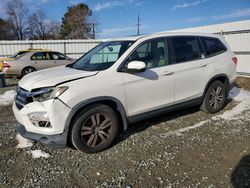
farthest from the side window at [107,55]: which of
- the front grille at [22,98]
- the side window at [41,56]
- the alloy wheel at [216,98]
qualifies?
the side window at [41,56]

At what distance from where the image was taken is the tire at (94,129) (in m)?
3.63

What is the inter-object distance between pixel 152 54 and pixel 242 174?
2.39 m

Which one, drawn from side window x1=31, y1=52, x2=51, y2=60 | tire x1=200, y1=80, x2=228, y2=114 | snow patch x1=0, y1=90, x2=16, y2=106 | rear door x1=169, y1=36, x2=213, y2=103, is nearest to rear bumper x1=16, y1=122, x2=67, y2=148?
rear door x1=169, y1=36, x2=213, y2=103

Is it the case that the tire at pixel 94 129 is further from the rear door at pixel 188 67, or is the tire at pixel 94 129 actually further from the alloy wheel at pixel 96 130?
the rear door at pixel 188 67

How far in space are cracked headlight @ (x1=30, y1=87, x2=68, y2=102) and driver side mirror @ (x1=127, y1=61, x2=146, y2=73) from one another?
3.52 ft

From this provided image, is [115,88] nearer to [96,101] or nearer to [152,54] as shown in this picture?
[96,101]

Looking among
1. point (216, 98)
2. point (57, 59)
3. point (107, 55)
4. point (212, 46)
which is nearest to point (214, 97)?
point (216, 98)

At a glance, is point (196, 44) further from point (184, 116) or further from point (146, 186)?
point (146, 186)

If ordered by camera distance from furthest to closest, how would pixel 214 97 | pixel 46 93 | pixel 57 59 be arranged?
pixel 57 59
pixel 214 97
pixel 46 93

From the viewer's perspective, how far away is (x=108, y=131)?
3930mm

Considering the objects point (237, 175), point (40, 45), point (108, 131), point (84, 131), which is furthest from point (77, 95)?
point (40, 45)

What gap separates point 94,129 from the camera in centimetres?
380

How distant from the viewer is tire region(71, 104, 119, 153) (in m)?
3.63

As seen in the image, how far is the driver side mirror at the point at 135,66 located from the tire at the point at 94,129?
2.34ft
